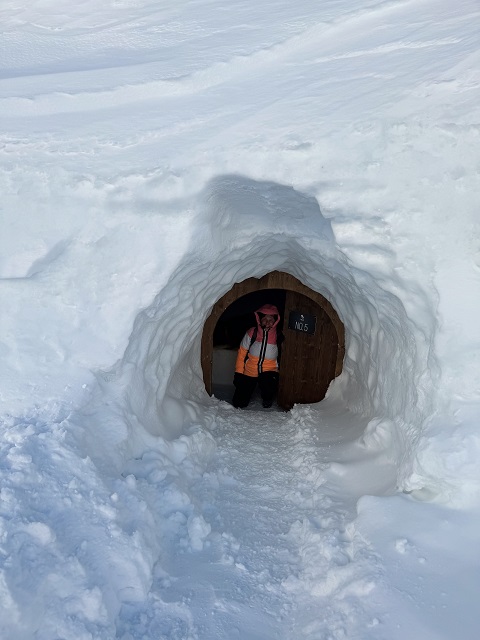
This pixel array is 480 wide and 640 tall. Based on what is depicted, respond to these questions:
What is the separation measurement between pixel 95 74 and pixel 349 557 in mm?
3946

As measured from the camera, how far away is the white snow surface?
128 inches

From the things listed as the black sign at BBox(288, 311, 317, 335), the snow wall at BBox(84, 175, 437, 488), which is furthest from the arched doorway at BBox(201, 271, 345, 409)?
the snow wall at BBox(84, 175, 437, 488)

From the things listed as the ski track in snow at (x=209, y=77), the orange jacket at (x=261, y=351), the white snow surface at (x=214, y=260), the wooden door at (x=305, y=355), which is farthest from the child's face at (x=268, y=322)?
the ski track in snow at (x=209, y=77)

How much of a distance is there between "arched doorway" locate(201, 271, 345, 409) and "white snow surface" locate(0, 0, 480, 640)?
194cm

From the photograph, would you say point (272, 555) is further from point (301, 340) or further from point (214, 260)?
point (301, 340)

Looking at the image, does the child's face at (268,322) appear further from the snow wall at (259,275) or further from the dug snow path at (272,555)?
the dug snow path at (272,555)

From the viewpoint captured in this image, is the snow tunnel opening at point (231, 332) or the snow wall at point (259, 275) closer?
the snow wall at point (259, 275)

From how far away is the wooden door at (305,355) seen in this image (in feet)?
24.1

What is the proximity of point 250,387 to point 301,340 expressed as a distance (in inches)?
41.3

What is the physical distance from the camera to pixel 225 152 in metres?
4.07

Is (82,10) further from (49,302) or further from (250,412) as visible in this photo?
(250,412)

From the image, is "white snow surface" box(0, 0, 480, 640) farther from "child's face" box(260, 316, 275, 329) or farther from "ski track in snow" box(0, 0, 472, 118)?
"child's face" box(260, 316, 275, 329)

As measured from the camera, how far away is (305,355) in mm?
7613

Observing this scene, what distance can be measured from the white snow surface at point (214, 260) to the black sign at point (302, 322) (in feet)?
8.55
